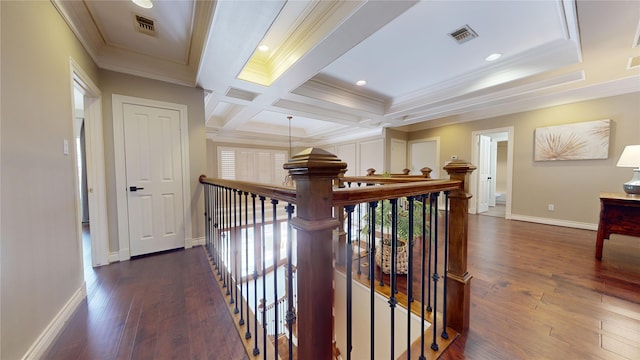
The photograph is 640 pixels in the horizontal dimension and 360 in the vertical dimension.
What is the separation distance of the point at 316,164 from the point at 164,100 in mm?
3144

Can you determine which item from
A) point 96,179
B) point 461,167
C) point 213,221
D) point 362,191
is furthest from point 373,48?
point 96,179

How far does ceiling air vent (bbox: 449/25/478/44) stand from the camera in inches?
89.8

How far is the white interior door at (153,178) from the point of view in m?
2.65

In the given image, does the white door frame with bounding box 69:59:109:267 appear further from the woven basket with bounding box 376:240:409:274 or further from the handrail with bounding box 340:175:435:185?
the woven basket with bounding box 376:240:409:274

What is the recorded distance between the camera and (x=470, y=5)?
6.44 feet

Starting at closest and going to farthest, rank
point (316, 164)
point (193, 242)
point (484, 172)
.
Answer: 1. point (316, 164)
2. point (193, 242)
3. point (484, 172)

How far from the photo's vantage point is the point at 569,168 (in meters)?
3.97

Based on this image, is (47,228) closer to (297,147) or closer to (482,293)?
(482,293)

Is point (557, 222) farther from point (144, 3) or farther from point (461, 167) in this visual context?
point (144, 3)

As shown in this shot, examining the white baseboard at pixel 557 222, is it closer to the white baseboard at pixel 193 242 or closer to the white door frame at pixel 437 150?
the white door frame at pixel 437 150

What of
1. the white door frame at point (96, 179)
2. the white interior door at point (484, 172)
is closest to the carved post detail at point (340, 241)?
the white door frame at point (96, 179)

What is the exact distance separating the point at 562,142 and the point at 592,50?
2152 millimetres

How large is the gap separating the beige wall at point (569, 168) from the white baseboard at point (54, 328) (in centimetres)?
659

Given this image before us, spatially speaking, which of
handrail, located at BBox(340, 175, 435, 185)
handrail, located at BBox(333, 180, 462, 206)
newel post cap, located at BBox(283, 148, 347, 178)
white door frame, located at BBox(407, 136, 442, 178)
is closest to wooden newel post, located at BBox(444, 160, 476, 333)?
handrail, located at BBox(333, 180, 462, 206)
